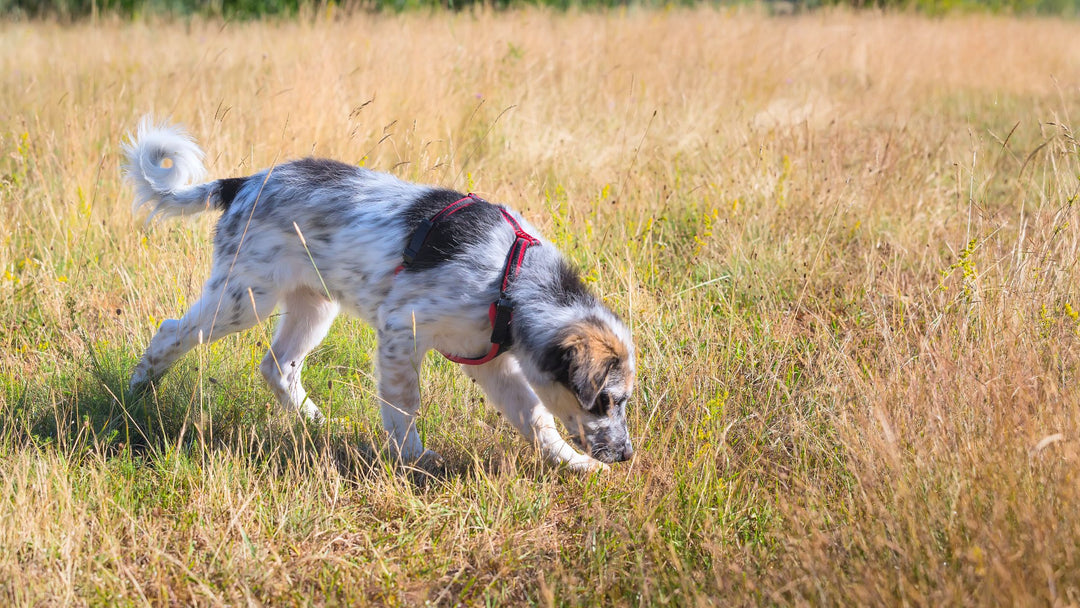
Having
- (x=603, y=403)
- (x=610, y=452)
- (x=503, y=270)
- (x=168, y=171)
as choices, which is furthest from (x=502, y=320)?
(x=168, y=171)

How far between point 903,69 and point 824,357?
7496 mm

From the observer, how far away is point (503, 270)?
3291mm

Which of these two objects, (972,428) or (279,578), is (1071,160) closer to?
(972,428)

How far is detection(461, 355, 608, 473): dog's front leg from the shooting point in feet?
11.0

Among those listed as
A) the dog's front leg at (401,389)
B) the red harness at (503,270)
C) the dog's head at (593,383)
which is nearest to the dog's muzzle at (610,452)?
the dog's head at (593,383)

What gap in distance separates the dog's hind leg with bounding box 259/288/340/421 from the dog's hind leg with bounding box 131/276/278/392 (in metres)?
0.24

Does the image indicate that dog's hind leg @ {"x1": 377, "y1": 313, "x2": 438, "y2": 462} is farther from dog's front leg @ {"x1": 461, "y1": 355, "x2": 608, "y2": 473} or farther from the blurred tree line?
the blurred tree line

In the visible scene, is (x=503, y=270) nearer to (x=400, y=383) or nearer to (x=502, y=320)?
(x=502, y=320)

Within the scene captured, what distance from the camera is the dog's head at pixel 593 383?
2.97 metres

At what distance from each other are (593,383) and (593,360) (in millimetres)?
80

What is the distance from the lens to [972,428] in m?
2.69

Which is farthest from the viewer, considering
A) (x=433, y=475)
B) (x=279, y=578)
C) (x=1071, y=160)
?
(x=1071, y=160)

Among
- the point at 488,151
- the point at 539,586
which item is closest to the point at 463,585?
the point at 539,586

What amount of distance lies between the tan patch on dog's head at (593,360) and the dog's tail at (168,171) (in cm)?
183
